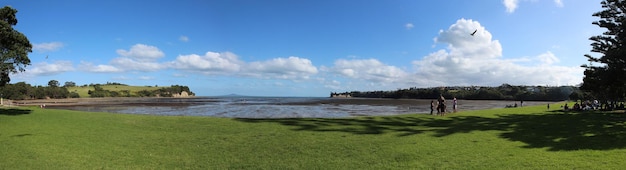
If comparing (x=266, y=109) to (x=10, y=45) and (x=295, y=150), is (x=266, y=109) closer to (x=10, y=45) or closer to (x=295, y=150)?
(x=10, y=45)

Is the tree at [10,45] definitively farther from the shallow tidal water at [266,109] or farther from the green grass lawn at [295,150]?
the shallow tidal water at [266,109]

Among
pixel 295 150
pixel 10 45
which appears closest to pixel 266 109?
pixel 10 45

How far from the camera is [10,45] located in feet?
66.6

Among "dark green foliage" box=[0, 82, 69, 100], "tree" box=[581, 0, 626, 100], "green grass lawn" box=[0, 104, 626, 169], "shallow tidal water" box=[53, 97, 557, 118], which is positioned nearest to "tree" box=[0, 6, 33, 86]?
"green grass lawn" box=[0, 104, 626, 169]

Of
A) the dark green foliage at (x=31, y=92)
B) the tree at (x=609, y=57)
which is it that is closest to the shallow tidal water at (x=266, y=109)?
the tree at (x=609, y=57)

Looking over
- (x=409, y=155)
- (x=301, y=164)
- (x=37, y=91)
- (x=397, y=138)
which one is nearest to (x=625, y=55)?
(x=397, y=138)

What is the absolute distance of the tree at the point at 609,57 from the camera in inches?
889

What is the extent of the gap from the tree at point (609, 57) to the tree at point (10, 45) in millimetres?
33576

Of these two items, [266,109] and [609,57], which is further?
[266,109]

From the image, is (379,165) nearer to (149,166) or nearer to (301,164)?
(301,164)

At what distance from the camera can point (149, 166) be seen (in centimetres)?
913

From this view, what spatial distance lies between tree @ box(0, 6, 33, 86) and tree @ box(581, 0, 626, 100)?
33.6 meters

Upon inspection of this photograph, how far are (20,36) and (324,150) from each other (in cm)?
1962

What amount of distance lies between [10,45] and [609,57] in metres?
34.6
